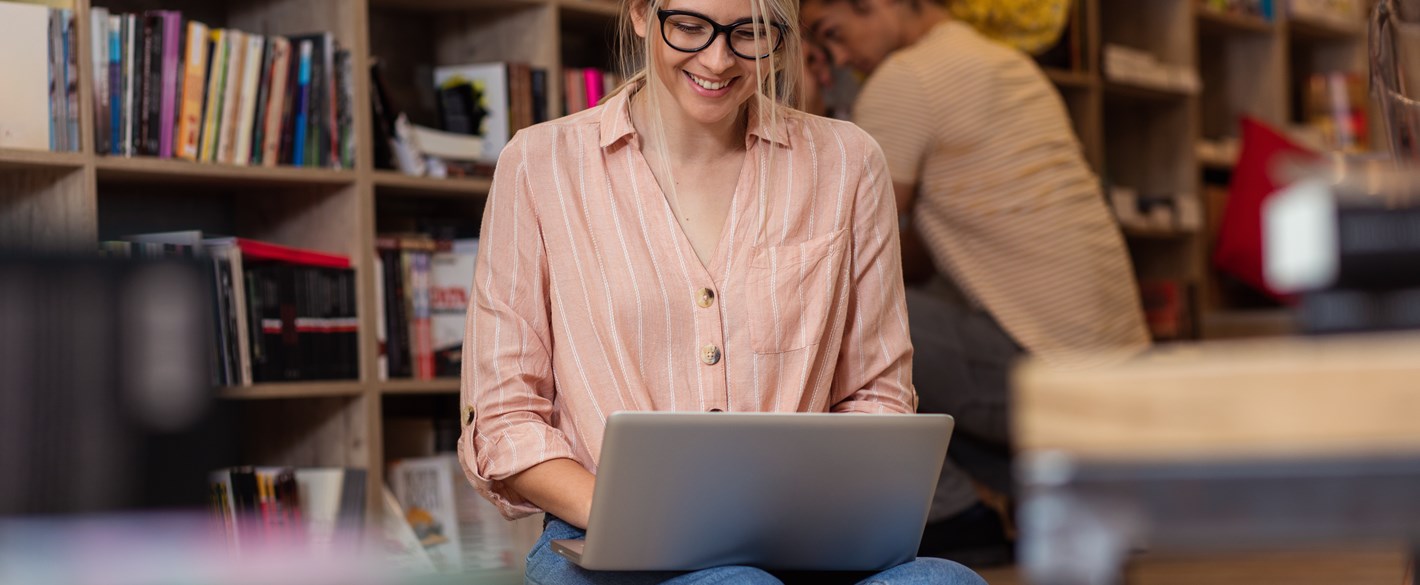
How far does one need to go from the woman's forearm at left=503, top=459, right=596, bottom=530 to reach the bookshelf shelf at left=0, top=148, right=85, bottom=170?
102cm

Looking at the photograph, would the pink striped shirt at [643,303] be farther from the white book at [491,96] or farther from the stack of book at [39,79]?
the white book at [491,96]

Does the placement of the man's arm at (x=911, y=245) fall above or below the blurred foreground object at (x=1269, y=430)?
above

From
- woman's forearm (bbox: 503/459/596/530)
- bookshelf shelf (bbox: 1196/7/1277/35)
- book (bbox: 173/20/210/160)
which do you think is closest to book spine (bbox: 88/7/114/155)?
book (bbox: 173/20/210/160)

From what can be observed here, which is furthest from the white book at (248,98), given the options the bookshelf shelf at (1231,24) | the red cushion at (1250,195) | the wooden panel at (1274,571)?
the bookshelf shelf at (1231,24)

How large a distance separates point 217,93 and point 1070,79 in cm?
236

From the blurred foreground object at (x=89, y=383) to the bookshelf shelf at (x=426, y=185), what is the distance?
1950 millimetres

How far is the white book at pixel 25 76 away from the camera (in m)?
2.11

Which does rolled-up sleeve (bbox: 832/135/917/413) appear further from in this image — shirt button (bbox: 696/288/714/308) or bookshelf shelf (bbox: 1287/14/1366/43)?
bookshelf shelf (bbox: 1287/14/1366/43)

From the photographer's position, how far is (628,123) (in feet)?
5.50

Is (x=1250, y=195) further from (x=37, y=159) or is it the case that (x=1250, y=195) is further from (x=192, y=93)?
(x=37, y=159)

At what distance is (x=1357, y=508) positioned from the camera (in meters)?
0.53

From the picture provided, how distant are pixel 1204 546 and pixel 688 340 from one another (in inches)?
42.0

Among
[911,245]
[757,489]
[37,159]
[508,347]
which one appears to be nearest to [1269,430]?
[757,489]

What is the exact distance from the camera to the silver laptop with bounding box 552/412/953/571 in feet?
3.91
